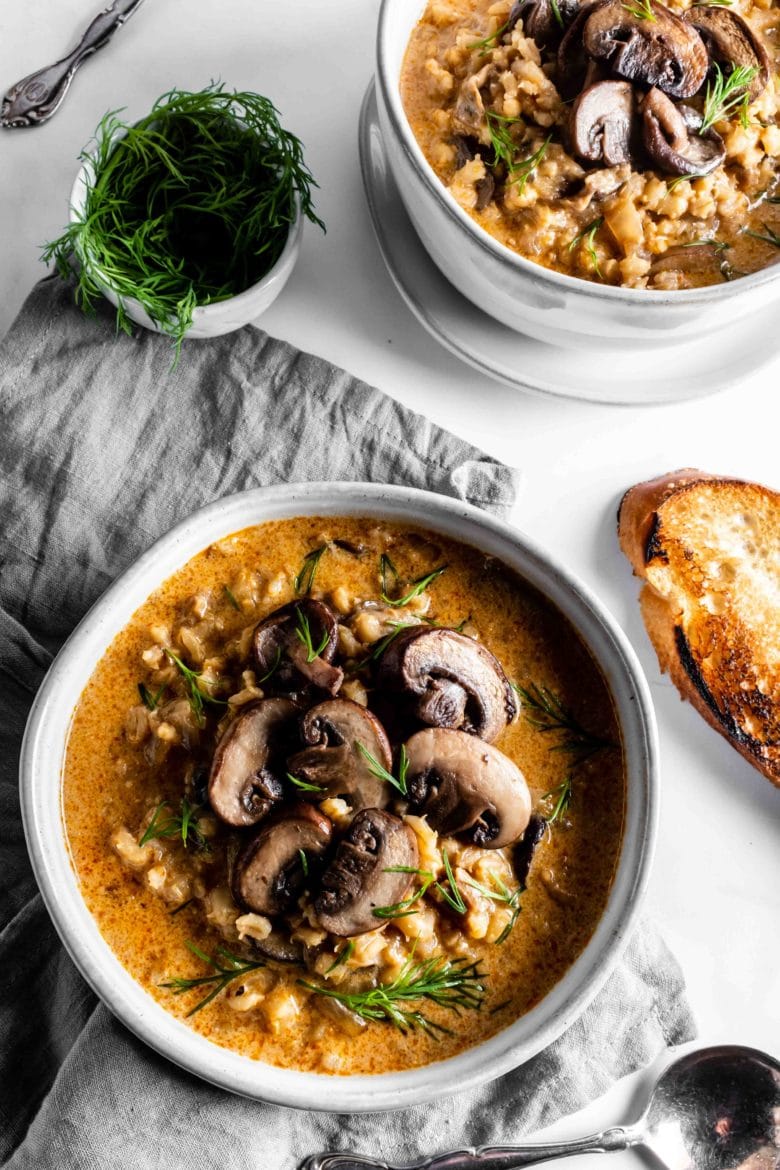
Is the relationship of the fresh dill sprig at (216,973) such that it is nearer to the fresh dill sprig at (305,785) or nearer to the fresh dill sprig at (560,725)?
the fresh dill sprig at (305,785)

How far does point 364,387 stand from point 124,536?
0.84 m

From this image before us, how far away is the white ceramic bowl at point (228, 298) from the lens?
3359mm

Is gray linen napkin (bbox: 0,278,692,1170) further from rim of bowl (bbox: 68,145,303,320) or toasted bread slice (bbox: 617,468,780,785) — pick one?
toasted bread slice (bbox: 617,468,780,785)

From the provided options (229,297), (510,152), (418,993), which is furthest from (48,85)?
(418,993)

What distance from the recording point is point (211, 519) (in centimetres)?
295

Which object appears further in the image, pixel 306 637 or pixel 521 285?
pixel 521 285

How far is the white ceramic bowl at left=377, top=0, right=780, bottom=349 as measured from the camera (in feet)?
9.80

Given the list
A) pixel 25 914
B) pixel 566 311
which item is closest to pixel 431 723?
pixel 566 311

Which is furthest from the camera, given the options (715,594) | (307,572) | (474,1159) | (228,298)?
(715,594)

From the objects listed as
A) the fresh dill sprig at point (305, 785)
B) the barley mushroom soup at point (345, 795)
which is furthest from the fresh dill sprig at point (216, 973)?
the fresh dill sprig at point (305, 785)

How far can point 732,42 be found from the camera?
320 centimetres

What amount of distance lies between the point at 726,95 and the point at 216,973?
261cm

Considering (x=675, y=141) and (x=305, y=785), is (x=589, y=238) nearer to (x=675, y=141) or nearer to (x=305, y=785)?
(x=675, y=141)

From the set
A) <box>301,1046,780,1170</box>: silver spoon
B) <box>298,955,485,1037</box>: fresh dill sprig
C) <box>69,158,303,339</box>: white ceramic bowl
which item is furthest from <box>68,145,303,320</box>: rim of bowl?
<box>301,1046,780,1170</box>: silver spoon
